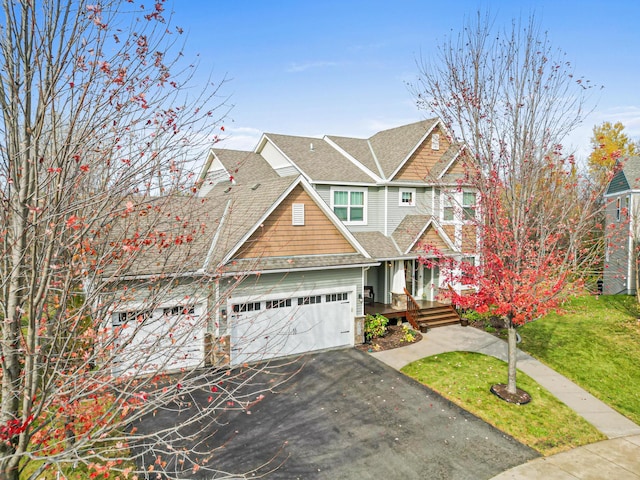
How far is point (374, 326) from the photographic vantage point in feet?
56.3

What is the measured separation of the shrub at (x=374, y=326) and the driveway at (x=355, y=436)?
13.1 feet

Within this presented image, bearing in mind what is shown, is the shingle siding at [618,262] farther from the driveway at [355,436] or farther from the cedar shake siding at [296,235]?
the driveway at [355,436]

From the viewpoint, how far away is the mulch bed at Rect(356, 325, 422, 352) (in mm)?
16047

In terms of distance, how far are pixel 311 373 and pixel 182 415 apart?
4.41 m

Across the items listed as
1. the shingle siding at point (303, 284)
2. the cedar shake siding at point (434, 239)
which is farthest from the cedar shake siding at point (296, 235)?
the cedar shake siding at point (434, 239)

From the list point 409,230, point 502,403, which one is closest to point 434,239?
point 409,230

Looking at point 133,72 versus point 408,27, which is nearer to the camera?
point 133,72

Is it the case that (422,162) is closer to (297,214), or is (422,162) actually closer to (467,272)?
(297,214)

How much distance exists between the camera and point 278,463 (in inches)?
344

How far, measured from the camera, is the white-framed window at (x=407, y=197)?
70.0 ft

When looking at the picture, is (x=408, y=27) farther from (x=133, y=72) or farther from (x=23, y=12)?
(x=23, y=12)

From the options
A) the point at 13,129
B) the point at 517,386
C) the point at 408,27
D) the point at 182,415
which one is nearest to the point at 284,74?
the point at 408,27

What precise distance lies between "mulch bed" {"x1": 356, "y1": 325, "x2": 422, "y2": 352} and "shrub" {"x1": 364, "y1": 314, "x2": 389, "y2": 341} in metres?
0.22

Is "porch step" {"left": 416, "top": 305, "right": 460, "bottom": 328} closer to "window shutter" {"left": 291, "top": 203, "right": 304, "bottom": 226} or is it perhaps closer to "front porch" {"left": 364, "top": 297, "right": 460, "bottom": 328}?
"front porch" {"left": 364, "top": 297, "right": 460, "bottom": 328}
